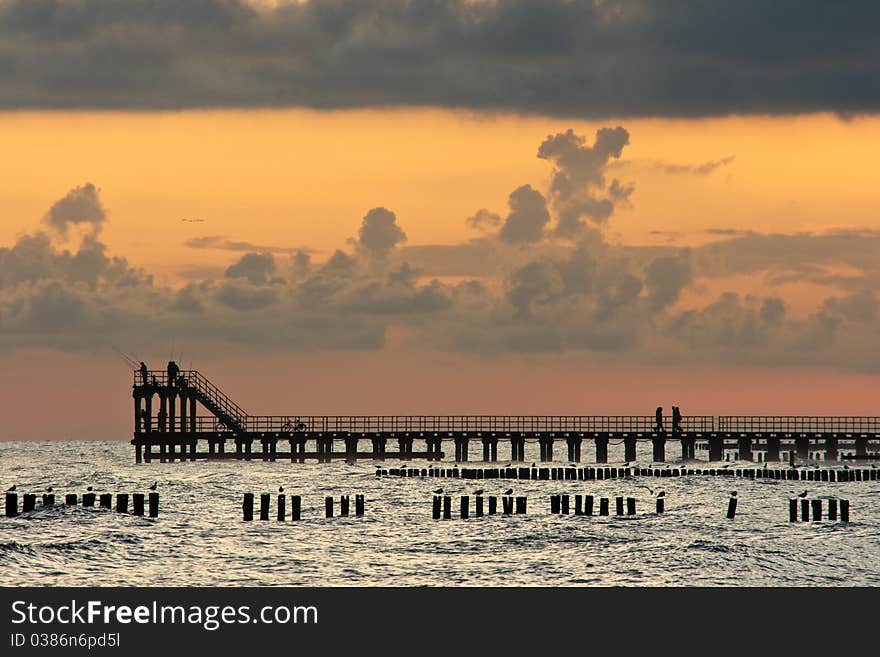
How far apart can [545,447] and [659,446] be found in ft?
26.7

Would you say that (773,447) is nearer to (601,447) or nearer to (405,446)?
(601,447)

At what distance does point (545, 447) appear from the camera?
10669 centimetres

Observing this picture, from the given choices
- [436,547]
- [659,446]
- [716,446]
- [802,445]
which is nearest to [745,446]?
[716,446]

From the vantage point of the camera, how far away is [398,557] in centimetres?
4466

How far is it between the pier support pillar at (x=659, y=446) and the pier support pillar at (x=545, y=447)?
719cm

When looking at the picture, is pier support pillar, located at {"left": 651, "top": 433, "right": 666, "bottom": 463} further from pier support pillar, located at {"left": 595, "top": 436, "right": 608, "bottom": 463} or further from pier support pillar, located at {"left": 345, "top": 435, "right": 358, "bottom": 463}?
pier support pillar, located at {"left": 345, "top": 435, "right": 358, "bottom": 463}

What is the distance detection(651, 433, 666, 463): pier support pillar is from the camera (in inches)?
4070

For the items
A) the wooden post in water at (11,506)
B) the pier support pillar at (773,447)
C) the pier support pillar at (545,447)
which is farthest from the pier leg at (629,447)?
the wooden post in water at (11,506)

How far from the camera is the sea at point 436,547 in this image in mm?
40812

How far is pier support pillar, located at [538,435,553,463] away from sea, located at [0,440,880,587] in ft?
110

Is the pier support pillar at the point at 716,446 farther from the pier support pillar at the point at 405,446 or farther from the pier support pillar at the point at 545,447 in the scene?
the pier support pillar at the point at 405,446
